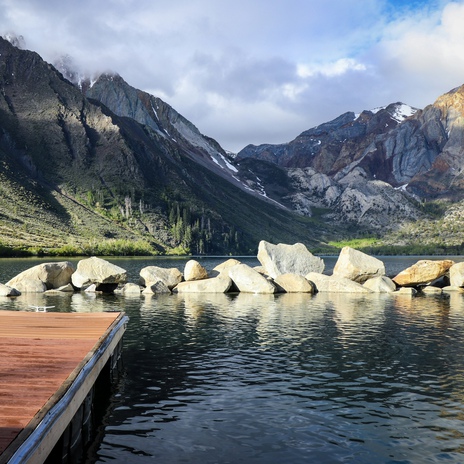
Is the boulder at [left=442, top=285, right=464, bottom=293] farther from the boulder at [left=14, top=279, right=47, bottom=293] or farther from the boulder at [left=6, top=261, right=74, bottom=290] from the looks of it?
the boulder at [left=14, top=279, right=47, bottom=293]

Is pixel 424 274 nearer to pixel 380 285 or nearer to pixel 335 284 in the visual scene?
pixel 380 285

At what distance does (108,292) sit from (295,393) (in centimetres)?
3911

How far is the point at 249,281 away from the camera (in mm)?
55375

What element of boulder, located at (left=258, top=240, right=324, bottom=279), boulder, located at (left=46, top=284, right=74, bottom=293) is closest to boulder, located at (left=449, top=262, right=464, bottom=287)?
boulder, located at (left=258, top=240, right=324, bottom=279)

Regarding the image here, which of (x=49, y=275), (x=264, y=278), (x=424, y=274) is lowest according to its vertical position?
(x=424, y=274)

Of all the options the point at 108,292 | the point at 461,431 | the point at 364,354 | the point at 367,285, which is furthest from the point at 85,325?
the point at 367,285

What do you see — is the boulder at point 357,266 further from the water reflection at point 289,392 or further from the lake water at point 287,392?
the water reflection at point 289,392

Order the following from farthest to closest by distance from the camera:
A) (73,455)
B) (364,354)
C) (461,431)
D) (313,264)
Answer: (313,264)
(364,354)
(461,431)
(73,455)

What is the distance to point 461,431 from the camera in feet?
45.5

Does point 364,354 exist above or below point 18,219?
below

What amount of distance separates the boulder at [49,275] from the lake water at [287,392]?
23617 millimetres

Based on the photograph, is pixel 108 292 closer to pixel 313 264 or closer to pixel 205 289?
pixel 205 289

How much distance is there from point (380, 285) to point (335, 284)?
5.14 meters

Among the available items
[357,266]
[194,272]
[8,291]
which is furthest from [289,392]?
[357,266]
